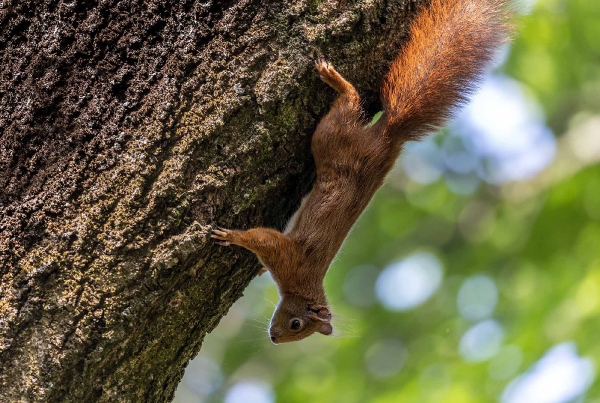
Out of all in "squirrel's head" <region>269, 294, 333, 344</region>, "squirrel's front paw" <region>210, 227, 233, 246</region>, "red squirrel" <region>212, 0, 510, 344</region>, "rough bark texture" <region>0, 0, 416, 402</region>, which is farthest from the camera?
"squirrel's head" <region>269, 294, 333, 344</region>

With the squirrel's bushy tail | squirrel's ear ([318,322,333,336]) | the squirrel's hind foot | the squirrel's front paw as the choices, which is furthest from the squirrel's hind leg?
squirrel's ear ([318,322,333,336])

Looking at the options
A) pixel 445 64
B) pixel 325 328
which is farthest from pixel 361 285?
pixel 445 64

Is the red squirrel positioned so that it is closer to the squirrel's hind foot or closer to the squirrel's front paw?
the squirrel's hind foot

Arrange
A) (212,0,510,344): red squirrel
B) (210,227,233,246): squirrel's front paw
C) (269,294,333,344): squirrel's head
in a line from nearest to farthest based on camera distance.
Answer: (210,227,233,246): squirrel's front paw < (212,0,510,344): red squirrel < (269,294,333,344): squirrel's head

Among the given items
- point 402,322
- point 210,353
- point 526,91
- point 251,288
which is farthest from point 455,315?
point 210,353

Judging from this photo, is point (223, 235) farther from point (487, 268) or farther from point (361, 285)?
point (361, 285)

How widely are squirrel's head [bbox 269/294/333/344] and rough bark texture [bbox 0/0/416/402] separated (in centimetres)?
160

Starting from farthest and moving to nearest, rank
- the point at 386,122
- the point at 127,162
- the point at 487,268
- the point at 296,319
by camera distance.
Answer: the point at 487,268 → the point at 296,319 → the point at 386,122 → the point at 127,162

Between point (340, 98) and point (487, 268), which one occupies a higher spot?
point (487, 268)

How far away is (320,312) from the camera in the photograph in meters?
4.17

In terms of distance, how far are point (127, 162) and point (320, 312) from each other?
2.11m

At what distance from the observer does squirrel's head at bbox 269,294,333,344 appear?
412 centimetres

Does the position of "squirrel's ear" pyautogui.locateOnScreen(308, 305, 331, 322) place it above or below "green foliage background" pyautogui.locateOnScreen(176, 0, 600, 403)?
below

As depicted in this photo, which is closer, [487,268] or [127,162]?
[127,162]
